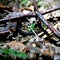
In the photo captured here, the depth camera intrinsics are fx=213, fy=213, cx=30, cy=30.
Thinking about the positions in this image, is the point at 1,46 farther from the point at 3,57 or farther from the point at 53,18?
the point at 53,18

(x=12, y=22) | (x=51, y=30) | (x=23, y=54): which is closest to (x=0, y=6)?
(x=12, y=22)

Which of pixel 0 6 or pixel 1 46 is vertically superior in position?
pixel 0 6

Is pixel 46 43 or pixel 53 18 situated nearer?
pixel 46 43

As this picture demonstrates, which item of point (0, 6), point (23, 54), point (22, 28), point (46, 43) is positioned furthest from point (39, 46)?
point (0, 6)

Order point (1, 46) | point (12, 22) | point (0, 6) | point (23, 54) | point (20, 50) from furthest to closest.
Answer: point (0, 6), point (12, 22), point (1, 46), point (20, 50), point (23, 54)

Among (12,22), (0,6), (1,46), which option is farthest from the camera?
(0,6)

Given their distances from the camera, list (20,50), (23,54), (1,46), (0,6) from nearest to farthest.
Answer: (23,54) → (20,50) → (1,46) → (0,6)

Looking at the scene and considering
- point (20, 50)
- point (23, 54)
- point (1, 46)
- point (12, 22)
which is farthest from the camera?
point (12, 22)

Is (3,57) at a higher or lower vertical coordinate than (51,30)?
lower

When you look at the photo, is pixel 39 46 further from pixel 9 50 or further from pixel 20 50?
pixel 9 50
